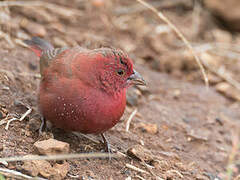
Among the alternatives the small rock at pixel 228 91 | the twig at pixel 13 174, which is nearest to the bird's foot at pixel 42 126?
the twig at pixel 13 174

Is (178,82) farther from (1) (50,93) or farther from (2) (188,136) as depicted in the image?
(1) (50,93)

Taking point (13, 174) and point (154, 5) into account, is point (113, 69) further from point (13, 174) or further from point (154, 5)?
point (154, 5)

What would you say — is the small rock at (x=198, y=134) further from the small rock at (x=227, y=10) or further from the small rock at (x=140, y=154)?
the small rock at (x=227, y=10)

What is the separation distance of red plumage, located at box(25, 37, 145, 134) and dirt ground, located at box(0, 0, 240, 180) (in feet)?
1.03

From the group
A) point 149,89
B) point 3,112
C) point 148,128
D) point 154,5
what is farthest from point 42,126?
point 154,5

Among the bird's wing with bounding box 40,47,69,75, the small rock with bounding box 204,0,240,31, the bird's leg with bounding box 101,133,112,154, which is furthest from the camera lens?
the small rock with bounding box 204,0,240,31

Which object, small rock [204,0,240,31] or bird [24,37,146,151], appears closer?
bird [24,37,146,151]

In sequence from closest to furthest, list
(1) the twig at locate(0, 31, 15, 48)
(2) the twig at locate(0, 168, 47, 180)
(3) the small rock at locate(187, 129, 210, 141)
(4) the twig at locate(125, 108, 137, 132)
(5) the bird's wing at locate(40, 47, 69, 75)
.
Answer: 1. (2) the twig at locate(0, 168, 47, 180)
2. (5) the bird's wing at locate(40, 47, 69, 75)
3. (4) the twig at locate(125, 108, 137, 132)
4. (3) the small rock at locate(187, 129, 210, 141)
5. (1) the twig at locate(0, 31, 15, 48)

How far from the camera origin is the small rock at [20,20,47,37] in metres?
5.83

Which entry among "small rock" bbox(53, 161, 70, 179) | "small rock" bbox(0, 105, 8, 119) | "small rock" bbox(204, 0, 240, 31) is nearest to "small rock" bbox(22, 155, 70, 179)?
"small rock" bbox(53, 161, 70, 179)

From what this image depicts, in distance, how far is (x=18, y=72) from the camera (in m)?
4.72

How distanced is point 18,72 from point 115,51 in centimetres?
159

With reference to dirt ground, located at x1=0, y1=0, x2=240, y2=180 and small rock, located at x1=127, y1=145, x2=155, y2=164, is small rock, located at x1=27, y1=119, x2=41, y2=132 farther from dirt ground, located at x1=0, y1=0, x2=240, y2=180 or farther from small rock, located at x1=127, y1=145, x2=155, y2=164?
small rock, located at x1=127, y1=145, x2=155, y2=164

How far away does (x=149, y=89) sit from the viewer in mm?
5770
